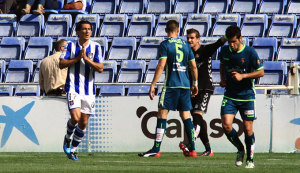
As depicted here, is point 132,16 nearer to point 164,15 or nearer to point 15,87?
point 164,15

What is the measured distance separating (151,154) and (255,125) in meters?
2.83

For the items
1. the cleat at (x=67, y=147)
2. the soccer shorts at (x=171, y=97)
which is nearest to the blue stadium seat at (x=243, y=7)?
the soccer shorts at (x=171, y=97)

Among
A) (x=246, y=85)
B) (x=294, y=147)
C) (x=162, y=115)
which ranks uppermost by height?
(x=246, y=85)

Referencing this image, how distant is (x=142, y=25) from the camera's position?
53.0 feet

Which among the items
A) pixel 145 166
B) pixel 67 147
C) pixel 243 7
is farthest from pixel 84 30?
pixel 243 7

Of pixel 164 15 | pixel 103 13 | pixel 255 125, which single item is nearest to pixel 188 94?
pixel 255 125

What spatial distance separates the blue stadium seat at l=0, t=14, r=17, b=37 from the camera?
666 inches

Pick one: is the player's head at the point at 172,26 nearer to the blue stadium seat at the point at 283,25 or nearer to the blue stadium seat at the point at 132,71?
the blue stadium seat at the point at 132,71

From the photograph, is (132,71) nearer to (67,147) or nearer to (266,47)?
(266,47)

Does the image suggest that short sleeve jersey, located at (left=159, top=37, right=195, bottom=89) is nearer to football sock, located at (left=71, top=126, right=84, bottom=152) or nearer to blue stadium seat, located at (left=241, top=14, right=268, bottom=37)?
football sock, located at (left=71, top=126, right=84, bottom=152)

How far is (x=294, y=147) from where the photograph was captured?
10.4 meters

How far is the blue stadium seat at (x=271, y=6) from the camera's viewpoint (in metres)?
16.1

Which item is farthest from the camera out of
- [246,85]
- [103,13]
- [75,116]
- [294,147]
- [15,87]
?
[103,13]

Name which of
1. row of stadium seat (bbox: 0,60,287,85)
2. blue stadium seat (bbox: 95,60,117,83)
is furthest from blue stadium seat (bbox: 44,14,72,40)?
blue stadium seat (bbox: 95,60,117,83)
